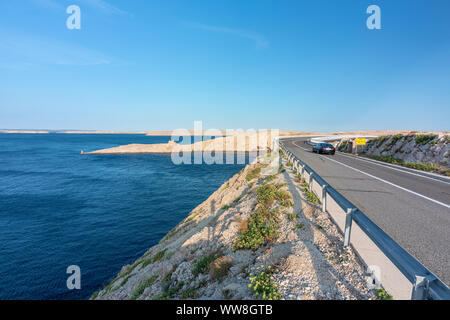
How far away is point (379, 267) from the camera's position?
14.5 feet

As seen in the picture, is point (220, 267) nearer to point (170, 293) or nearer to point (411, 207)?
point (170, 293)

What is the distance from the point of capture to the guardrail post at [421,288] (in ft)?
9.00

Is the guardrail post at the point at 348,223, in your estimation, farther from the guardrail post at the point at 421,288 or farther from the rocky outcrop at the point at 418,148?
the rocky outcrop at the point at 418,148

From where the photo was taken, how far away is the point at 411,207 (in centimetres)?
785

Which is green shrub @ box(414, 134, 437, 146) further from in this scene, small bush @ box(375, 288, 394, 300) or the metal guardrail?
small bush @ box(375, 288, 394, 300)

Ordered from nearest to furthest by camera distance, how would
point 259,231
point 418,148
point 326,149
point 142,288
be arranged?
1. point 259,231
2. point 142,288
3. point 418,148
4. point 326,149

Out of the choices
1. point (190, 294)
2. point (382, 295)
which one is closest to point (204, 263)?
point (190, 294)

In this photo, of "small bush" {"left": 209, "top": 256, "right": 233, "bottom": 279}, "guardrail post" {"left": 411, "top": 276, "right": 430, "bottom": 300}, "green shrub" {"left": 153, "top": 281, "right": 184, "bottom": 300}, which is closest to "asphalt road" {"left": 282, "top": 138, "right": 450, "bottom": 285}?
"guardrail post" {"left": 411, "top": 276, "right": 430, "bottom": 300}

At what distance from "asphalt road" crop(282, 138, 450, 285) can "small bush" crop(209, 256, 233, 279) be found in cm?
459

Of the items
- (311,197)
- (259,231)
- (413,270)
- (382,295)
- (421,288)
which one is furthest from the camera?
(311,197)

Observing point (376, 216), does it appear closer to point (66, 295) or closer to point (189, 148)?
point (66, 295)

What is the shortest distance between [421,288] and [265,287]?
8.21 ft

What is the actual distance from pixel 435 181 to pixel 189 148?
270 feet
